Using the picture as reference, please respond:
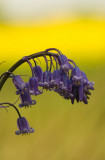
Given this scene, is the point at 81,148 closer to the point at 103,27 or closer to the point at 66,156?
the point at 66,156

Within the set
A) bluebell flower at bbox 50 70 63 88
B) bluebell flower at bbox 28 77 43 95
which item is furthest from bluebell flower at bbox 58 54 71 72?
bluebell flower at bbox 28 77 43 95

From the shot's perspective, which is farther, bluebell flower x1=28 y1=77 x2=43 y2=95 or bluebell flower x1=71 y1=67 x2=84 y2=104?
bluebell flower x1=28 y1=77 x2=43 y2=95

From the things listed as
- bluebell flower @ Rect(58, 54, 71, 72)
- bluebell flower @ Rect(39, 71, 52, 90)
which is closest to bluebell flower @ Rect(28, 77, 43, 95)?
bluebell flower @ Rect(39, 71, 52, 90)

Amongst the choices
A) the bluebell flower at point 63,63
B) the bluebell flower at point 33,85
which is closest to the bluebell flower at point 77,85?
the bluebell flower at point 63,63

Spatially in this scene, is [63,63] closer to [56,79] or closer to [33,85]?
[56,79]

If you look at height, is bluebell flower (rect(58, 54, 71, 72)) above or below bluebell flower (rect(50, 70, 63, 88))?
above

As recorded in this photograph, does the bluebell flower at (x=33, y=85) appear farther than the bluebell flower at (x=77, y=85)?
Yes

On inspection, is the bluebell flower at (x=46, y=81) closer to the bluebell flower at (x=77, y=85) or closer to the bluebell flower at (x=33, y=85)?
the bluebell flower at (x=33, y=85)

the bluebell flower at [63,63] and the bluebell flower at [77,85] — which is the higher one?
the bluebell flower at [63,63]

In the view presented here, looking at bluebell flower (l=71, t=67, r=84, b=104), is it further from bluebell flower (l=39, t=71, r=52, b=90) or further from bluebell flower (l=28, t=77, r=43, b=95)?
bluebell flower (l=28, t=77, r=43, b=95)

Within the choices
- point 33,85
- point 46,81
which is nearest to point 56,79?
point 46,81

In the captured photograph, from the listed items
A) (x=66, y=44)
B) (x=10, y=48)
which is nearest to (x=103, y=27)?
(x=66, y=44)
